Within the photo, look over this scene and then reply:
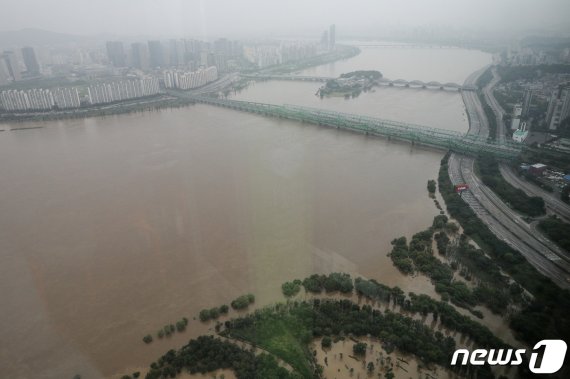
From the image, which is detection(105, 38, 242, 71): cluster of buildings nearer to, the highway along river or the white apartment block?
the white apartment block

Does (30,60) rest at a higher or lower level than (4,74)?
higher

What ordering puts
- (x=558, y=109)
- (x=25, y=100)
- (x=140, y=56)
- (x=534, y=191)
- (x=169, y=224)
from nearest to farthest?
(x=169, y=224), (x=534, y=191), (x=558, y=109), (x=25, y=100), (x=140, y=56)

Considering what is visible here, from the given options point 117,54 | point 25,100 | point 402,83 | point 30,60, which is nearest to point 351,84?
point 402,83

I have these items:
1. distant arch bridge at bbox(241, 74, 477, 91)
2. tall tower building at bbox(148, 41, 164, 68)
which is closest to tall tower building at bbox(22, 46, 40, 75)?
tall tower building at bbox(148, 41, 164, 68)

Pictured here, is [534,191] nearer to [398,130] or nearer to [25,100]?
[398,130]

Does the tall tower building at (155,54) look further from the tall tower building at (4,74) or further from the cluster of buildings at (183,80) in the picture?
the tall tower building at (4,74)

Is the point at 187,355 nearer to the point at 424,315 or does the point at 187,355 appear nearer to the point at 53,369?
the point at 53,369

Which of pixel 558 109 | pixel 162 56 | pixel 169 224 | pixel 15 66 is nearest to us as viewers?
pixel 169 224
